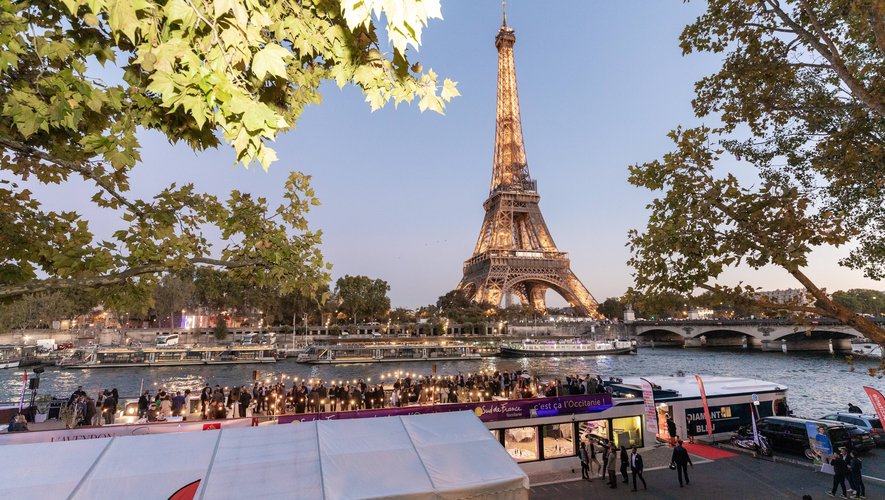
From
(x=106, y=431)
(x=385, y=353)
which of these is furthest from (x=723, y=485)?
(x=385, y=353)

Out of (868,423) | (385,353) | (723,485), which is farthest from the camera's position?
(385,353)

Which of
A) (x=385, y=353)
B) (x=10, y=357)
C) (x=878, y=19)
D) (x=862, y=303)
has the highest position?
(x=878, y=19)

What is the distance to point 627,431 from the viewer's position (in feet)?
55.0

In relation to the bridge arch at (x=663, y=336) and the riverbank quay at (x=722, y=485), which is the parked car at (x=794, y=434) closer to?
the riverbank quay at (x=722, y=485)

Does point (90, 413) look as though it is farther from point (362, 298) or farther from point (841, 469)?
point (362, 298)

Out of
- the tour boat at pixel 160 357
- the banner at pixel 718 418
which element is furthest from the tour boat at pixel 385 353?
the banner at pixel 718 418

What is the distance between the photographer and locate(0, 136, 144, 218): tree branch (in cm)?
516

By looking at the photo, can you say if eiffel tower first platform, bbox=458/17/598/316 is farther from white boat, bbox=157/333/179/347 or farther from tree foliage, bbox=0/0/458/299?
tree foliage, bbox=0/0/458/299

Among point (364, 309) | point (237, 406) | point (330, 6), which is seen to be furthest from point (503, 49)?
point (330, 6)

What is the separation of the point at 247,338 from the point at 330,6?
89277mm

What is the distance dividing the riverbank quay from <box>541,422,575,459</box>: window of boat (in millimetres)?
883

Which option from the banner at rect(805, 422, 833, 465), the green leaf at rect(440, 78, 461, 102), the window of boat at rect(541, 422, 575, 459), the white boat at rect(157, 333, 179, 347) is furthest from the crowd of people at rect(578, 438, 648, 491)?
the white boat at rect(157, 333, 179, 347)

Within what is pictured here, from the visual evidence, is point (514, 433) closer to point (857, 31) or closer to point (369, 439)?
point (369, 439)

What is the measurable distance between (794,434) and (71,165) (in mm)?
23009
